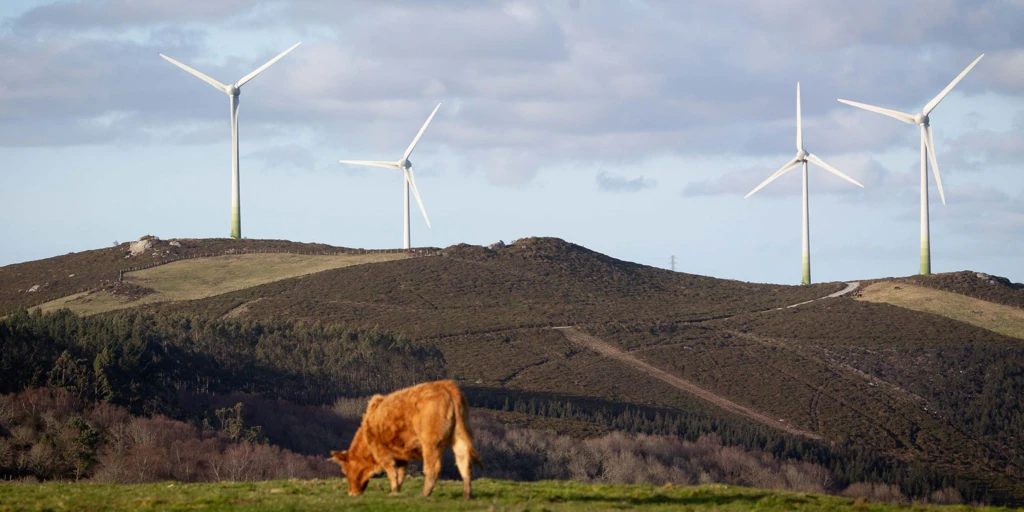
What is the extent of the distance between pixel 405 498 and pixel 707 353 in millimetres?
103097

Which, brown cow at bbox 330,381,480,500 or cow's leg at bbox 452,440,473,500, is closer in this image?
cow's leg at bbox 452,440,473,500

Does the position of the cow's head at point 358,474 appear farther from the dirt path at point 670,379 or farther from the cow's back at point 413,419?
the dirt path at point 670,379

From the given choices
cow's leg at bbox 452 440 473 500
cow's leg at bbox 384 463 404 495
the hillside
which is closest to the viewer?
cow's leg at bbox 452 440 473 500

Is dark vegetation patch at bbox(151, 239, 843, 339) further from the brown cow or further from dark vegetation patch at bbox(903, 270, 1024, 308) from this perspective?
the brown cow

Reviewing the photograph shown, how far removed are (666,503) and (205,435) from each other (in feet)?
188

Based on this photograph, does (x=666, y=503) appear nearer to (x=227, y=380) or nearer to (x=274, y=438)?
(x=274, y=438)

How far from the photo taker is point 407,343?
11312 cm

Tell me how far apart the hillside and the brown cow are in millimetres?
70022

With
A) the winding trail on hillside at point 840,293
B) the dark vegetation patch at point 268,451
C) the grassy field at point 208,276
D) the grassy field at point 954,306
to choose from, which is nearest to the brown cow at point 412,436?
the dark vegetation patch at point 268,451

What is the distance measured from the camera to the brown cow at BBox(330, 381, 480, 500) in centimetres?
1939

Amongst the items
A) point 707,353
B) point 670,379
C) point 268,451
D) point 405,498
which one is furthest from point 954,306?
point 405,498

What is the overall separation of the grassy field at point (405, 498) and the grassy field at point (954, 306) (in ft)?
379

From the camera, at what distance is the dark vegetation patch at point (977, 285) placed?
143000 mm

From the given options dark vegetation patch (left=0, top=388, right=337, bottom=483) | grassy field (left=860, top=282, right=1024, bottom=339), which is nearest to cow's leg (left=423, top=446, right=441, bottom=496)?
dark vegetation patch (left=0, top=388, right=337, bottom=483)
